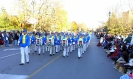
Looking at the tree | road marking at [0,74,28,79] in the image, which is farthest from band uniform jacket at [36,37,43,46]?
the tree

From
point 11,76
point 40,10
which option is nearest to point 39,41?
point 11,76

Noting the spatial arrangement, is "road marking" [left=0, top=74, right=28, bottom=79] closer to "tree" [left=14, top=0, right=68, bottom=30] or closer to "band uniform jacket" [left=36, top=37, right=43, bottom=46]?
"band uniform jacket" [left=36, top=37, right=43, bottom=46]

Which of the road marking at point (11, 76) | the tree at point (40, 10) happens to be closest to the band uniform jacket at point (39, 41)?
the road marking at point (11, 76)

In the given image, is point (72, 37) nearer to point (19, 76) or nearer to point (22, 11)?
point (19, 76)

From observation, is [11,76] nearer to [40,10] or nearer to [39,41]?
[39,41]

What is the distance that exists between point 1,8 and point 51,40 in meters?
77.0

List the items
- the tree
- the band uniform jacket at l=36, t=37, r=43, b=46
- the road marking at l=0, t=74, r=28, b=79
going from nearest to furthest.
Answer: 1. the road marking at l=0, t=74, r=28, b=79
2. the band uniform jacket at l=36, t=37, r=43, b=46
3. the tree

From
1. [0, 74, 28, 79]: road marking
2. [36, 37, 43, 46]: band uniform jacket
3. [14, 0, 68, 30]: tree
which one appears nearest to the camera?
[0, 74, 28, 79]: road marking

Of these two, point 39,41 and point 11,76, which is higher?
point 39,41

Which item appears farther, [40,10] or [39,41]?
[40,10]

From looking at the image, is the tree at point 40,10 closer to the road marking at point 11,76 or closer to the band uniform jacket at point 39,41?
the band uniform jacket at point 39,41

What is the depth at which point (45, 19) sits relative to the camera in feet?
172

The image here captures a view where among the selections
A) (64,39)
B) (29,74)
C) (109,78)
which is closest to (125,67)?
(109,78)

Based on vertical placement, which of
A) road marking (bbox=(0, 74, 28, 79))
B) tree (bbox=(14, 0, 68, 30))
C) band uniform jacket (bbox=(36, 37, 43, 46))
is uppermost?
tree (bbox=(14, 0, 68, 30))
